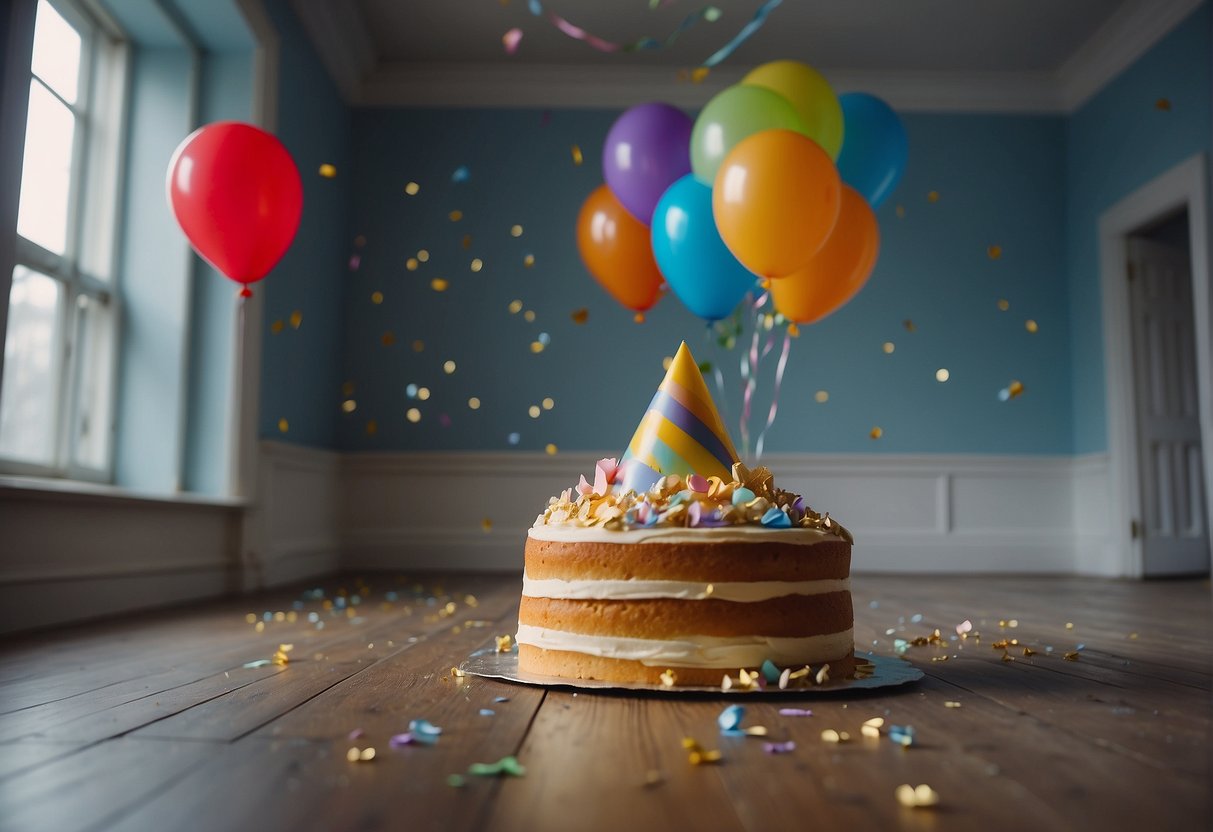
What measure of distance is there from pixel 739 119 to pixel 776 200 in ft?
1.43

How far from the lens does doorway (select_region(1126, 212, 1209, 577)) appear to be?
500cm

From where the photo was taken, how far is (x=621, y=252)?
135 inches

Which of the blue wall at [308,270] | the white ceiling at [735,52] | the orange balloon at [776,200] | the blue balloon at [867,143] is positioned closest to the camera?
the orange balloon at [776,200]

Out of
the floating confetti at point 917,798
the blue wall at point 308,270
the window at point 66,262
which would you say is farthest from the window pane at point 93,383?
the floating confetti at point 917,798

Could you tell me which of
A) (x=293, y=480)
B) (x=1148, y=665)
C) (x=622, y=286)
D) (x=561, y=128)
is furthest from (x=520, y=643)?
(x=561, y=128)

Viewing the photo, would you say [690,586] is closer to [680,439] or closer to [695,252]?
[680,439]

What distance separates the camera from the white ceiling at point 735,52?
15.5 ft

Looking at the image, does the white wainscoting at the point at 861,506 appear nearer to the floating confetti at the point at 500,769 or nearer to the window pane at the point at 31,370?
the window pane at the point at 31,370

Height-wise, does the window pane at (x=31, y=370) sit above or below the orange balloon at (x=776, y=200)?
below

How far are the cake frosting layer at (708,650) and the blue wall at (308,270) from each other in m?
2.77

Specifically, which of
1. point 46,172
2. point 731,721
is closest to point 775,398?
point 46,172

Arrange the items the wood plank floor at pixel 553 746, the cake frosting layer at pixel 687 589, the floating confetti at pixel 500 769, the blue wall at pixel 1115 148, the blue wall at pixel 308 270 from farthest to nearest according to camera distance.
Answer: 1. the blue wall at pixel 1115 148
2. the blue wall at pixel 308 270
3. the cake frosting layer at pixel 687 589
4. the floating confetti at pixel 500 769
5. the wood plank floor at pixel 553 746

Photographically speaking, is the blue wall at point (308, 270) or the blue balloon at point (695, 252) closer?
the blue balloon at point (695, 252)

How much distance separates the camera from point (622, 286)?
11.5 feet
